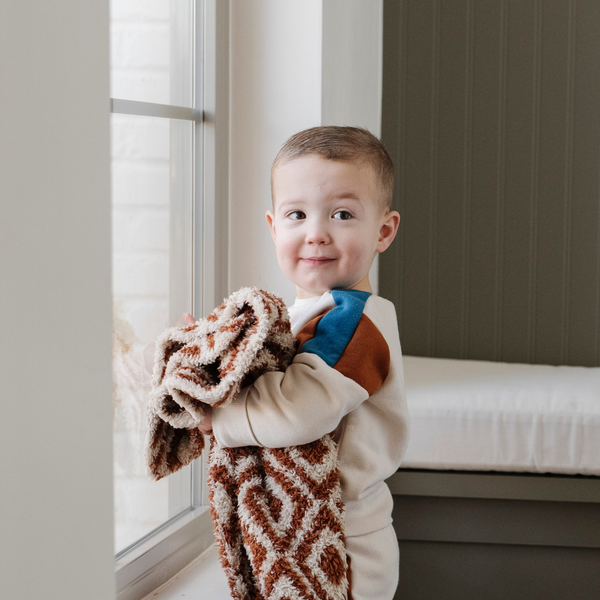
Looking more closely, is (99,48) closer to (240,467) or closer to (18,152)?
(18,152)

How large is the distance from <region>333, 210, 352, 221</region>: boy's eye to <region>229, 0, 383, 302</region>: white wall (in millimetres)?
429

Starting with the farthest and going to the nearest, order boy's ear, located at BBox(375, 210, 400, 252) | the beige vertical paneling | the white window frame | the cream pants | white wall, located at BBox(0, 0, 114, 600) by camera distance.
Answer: the beige vertical paneling
the white window frame
boy's ear, located at BBox(375, 210, 400, 252)
the cream pants
white wall, located at BBox(0, 0, 114, 600)

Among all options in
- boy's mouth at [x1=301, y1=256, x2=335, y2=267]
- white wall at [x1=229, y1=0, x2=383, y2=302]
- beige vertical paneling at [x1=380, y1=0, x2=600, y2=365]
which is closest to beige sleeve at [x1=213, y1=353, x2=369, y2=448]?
boy's mouth at [x1=301, y1=256, x2=335, y2=267]

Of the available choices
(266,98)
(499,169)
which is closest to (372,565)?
(266,98)

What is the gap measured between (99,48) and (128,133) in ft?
1.71

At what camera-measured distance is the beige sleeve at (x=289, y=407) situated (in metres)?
0.61

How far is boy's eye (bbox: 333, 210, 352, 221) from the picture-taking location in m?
0.75

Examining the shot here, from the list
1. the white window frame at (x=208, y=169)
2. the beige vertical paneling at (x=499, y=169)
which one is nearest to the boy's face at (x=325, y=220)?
the white window frame at (x=208, y=169)

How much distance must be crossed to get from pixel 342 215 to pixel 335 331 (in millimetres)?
163

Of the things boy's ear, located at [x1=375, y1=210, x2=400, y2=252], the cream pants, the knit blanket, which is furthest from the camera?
boy's ear, located at [x1=375, y1=210, x2=400, y2=252]

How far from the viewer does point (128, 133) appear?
91cm

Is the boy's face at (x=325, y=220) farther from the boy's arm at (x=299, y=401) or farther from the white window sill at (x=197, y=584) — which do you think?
the white window sill at (x=197, y=584)

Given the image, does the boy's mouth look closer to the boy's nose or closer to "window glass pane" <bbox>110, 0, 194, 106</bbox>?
the boy's nose

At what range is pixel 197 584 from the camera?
98 centimetres
